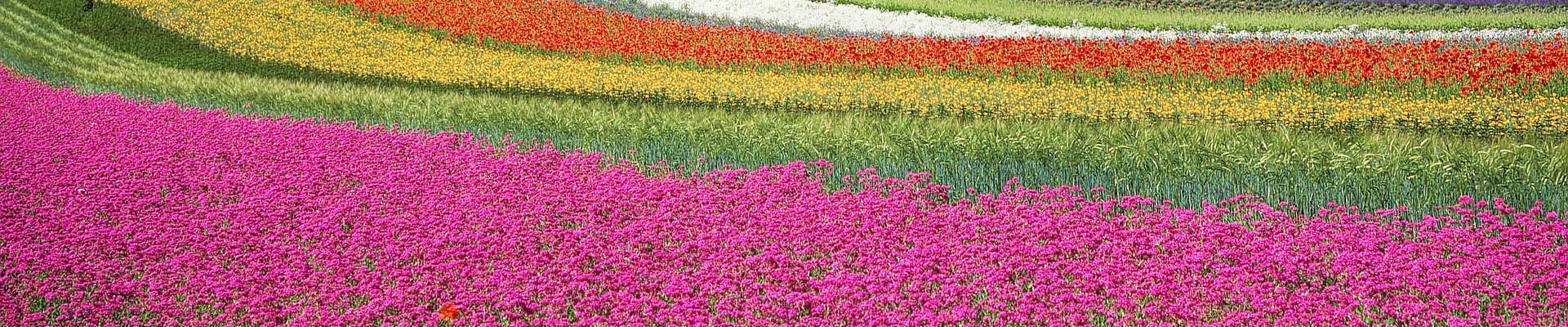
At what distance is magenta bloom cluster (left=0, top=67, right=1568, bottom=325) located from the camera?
6082mm

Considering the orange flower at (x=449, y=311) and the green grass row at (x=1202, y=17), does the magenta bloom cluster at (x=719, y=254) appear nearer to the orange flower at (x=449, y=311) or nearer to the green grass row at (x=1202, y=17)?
the orange flower at (x=449, y=311)

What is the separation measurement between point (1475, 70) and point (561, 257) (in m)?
10.8

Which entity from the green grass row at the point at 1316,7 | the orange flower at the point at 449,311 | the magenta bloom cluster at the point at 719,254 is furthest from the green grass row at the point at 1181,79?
the green grass row at the point at 1316,7

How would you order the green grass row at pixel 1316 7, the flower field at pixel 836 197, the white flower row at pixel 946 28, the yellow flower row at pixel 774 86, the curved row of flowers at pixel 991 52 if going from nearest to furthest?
the flower field at pixel 836 197, the yellow flower row at pixel 774 86, the curved row of flowers at pixel 991 52, the white flower row at pixel 946 28, the green grass row at pixel 1316 7

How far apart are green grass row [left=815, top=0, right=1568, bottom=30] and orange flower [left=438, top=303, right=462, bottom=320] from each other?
707 inches

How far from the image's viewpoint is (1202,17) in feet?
77.0

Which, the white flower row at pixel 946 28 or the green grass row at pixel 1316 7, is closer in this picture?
the white flower row at pixel 946 28

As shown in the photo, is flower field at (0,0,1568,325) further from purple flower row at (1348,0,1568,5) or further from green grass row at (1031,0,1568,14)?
purple flower row at (1348,0,1568,5)

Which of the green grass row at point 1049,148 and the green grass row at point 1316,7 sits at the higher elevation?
the green grass row at point 1049,148

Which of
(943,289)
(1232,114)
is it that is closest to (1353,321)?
(943,289)

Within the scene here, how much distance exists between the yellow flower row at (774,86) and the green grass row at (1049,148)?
125 cm

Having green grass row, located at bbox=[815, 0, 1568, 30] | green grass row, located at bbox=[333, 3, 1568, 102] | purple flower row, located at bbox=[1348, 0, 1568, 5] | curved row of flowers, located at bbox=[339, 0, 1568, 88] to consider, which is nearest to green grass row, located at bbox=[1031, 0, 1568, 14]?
purple flower row, located at bbox=[1348, 0, 1568, 5]

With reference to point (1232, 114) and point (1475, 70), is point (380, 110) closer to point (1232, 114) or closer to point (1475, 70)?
point (1232, 114)

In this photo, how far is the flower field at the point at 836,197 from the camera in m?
6.26
